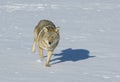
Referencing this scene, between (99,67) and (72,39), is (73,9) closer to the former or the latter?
(72,39)

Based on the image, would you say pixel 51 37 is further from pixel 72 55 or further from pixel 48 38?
pixel 72 55

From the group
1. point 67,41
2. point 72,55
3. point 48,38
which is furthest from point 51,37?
point 67,41

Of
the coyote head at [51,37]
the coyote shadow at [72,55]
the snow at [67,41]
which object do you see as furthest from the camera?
the coyote shadow at [72,55]

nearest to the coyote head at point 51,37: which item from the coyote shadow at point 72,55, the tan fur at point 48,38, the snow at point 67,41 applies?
the tan fur at point 48,38

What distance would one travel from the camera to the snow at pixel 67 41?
10.3 metres

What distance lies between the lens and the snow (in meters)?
10.3

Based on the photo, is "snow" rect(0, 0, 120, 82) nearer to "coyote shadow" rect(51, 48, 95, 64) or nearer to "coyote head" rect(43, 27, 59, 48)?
"coyote shadow" rect(51, 48, 95, 64)

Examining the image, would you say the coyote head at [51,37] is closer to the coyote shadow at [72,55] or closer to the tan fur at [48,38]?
the tan fur at [48,38]

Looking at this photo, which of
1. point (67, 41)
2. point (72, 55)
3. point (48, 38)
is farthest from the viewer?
point (67, 41)

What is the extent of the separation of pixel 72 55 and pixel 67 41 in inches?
84.4

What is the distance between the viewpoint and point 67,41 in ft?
47.5

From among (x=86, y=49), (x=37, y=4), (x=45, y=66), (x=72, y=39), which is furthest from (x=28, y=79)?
(x=37, y=4)

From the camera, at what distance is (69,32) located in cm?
1620

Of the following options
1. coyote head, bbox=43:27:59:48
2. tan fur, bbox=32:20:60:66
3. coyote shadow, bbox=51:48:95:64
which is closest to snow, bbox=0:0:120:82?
coyote shadow, bbox=51:48:95:64
